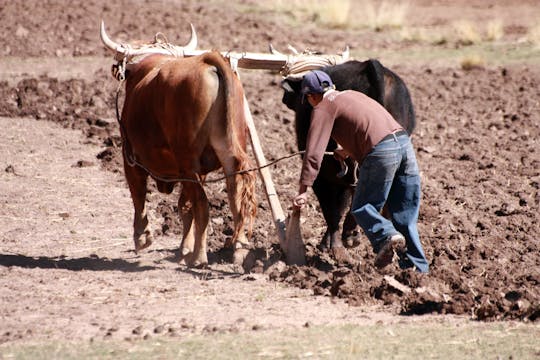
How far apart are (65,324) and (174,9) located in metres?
17.9

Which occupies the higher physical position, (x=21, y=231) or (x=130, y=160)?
(x=130, y=160)

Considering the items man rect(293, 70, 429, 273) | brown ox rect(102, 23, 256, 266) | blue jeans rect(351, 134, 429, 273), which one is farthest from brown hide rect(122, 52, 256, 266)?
blue jeans rect(351, 134, 429, 273)

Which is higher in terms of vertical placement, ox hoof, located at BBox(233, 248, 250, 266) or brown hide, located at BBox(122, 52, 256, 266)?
brown hide, located at BBox(122, 52, 256, 266)

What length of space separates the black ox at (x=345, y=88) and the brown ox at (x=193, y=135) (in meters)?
0.81

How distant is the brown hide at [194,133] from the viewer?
8391mm

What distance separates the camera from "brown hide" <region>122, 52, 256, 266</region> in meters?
8.39

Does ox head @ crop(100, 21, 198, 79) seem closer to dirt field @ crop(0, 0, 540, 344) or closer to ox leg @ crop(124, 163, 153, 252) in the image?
ox leg @ crop(124, 163, 153, 252)

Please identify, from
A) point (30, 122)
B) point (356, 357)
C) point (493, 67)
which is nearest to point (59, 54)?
point (30, 122)

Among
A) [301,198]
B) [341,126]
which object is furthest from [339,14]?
[301,198]

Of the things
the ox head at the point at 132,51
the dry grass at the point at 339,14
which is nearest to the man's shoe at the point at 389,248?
the ox head at the point at 132,51

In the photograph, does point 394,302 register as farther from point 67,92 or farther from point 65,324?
point 67,92

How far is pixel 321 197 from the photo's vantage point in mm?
9625

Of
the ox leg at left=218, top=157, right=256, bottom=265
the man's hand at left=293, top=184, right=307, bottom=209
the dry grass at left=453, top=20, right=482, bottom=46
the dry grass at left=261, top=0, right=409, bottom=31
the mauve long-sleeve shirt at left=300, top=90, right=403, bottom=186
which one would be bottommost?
the dry grass at left=261, top=0, right=409, bottom=31

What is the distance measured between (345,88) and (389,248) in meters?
1.98
